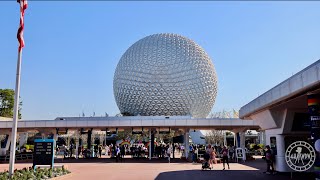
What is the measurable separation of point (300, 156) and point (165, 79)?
1361 inches

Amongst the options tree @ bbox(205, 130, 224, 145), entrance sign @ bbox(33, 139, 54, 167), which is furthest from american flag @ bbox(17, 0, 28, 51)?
tree @ bbox(205, 130, 224, 145)

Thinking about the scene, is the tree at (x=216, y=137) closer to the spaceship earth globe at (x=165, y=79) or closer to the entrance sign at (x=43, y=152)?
the spaceship earth globe at (x=165, y=79)

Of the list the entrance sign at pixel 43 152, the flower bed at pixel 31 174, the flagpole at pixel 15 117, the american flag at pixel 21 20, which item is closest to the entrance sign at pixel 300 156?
the flower bed at pixel 31 174

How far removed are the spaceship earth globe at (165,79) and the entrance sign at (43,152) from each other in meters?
32.8

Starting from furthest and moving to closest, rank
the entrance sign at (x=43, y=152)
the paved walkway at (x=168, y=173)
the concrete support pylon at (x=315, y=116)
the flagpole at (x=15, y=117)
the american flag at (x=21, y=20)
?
1. the entrance sign at (x=43, y=152)
2. the paved walkway at (x=168, y=173)
3. the american flag at (x=21, y=20)
4. the flagpole at (x=15, y=117)
5. the concrete support pylon at (x=315, y=116)

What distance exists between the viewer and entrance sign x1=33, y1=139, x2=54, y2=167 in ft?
61.0

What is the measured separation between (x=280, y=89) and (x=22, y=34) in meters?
11.2

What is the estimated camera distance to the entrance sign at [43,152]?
1859cm

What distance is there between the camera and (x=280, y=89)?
14.3 m

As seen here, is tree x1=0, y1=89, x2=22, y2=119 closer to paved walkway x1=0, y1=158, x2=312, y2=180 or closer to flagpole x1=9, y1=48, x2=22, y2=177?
paved walkway x1=0, y1=158, x2=312, y2=180

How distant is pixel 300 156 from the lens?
17.4 meters

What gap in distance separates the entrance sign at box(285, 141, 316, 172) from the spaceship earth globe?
33866 millimetres

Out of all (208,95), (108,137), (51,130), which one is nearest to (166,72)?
(208,95)

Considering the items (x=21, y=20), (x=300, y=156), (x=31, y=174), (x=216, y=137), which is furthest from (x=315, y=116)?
(x=216, y=137)
